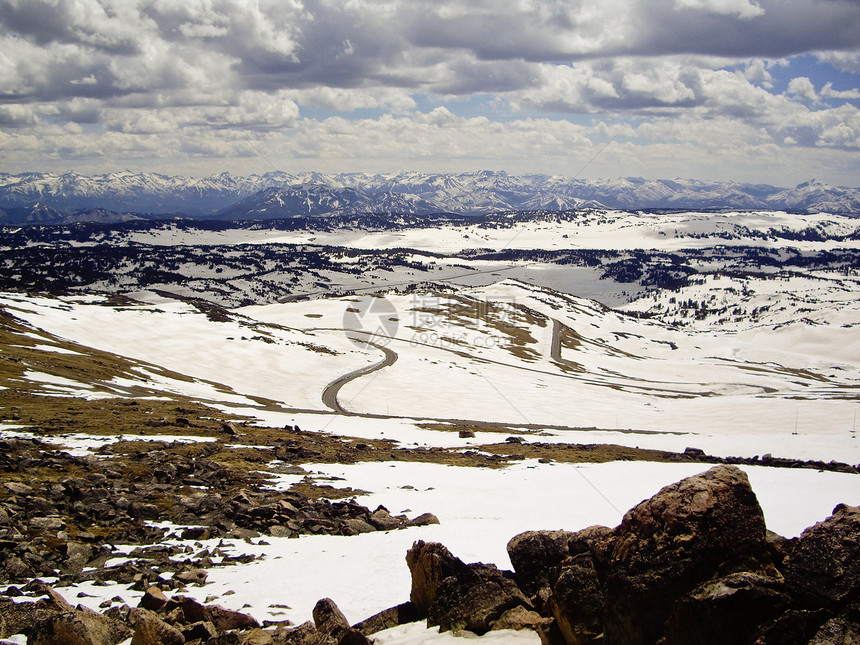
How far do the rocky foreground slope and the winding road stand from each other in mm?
64091

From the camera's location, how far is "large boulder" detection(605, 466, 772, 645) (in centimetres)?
1091

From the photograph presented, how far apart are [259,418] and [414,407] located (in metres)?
36.2

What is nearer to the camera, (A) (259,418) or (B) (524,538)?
(B) (524,538)

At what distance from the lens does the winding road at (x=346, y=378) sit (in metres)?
84.7

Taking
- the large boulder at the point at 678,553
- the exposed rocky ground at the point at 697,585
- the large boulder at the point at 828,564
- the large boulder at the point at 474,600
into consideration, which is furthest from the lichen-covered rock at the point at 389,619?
the large boulder at the point at 828,564

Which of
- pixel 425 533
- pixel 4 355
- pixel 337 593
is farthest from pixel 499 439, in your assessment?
pixel 4 355

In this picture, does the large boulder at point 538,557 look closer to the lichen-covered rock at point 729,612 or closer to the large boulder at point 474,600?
the large boulder at point 474,600

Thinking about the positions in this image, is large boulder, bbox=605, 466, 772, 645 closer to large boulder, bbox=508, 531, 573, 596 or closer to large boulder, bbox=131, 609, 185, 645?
large boulder, bbox=508, 531, 573, 596

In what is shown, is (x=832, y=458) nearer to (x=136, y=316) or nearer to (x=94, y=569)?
(x=94, y=569)

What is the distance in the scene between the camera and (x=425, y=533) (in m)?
24.7

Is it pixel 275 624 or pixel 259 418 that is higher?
pixel 275 624

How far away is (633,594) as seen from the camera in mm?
11000

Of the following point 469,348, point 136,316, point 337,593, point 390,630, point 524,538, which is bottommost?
point 469,348

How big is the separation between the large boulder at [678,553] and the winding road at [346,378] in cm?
6877
